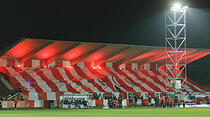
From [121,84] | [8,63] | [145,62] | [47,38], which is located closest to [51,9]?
[47,38]

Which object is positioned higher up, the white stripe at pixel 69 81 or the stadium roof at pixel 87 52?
the stadium roof at pixel 87 52

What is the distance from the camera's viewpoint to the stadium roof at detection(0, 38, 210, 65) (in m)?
→ 49.1

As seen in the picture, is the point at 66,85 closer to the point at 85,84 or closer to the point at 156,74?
the point at 85,84

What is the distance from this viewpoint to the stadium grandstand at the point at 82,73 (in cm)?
4519

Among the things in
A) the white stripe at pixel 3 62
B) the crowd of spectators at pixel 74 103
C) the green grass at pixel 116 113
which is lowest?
the green grass at pixel 116 113

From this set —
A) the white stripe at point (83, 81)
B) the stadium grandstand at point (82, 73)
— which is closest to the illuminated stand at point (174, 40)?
the stadium grandstand at point (82, 73)

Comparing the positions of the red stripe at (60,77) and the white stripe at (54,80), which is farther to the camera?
the red stripe at (60,77)

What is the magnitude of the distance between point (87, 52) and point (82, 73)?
3027 mm

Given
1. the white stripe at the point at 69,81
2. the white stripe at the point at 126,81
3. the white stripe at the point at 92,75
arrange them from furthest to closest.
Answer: the white stripe at the point at 126,81, the white stripe at the point at 92,75, the white stripe at the point at 69,81

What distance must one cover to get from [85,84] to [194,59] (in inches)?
759

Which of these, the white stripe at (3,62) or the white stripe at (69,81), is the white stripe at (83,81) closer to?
the white stripe at (69,81)

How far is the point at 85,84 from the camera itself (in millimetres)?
50406

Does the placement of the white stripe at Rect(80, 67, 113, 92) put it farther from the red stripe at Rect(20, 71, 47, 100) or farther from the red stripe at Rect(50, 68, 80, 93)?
the red stripe at Rect(20, 71, 47, 100)

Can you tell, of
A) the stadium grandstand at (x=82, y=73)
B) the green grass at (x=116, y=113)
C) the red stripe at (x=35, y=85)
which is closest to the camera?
the green grass at (x=116, y=113)
